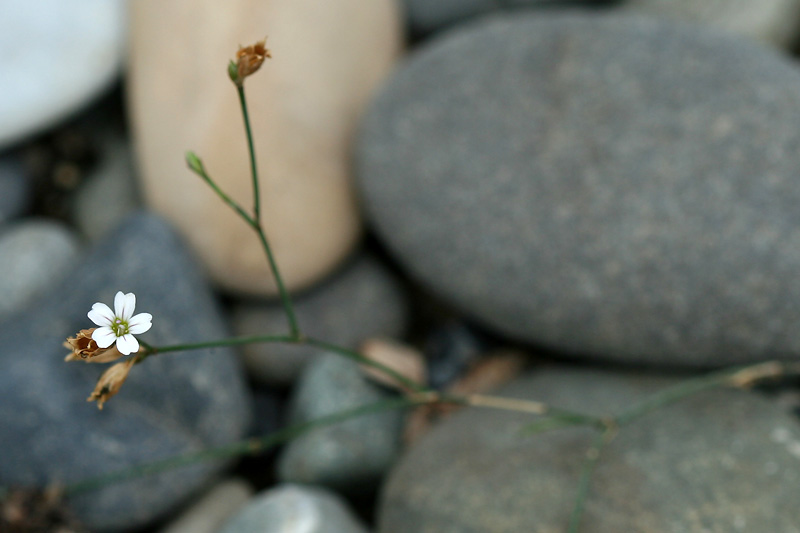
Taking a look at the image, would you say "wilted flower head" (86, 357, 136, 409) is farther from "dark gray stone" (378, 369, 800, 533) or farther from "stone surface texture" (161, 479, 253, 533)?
"stone surface texture" (161, 479, 253, 533)

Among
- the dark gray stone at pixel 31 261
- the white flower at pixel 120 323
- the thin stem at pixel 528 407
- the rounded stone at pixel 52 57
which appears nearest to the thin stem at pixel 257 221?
the white flower at pixel 120 323

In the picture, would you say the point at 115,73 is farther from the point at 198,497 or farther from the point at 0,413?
the point at 198,497

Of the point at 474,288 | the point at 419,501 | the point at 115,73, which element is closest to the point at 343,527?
the point at 419,501

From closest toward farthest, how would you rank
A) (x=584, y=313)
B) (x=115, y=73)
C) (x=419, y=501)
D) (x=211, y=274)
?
(x=419, y=501)
(x=584, y=313)
(x=211, y=274)
(x=115, y=73)

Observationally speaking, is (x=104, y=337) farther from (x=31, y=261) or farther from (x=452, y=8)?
(x=452, y=8)

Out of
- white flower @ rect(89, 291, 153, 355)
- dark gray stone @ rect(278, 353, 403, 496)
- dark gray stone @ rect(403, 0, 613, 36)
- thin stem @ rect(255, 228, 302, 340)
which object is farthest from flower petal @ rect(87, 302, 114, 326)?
dark gray stone @ rect(403, 0, 613, 36)

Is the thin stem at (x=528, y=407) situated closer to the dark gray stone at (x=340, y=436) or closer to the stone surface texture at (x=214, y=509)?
the dark gray stone at (x=340, y=436)

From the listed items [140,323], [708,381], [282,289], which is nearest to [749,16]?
[708,381]
